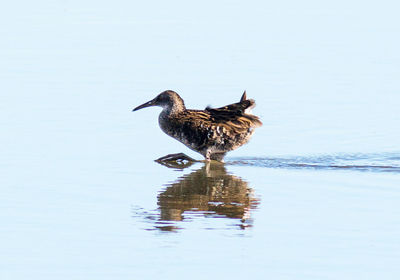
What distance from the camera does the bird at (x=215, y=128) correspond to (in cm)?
1327

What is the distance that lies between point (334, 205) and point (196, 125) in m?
3.44

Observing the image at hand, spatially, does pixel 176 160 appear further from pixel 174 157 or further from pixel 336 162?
pixel 336 162

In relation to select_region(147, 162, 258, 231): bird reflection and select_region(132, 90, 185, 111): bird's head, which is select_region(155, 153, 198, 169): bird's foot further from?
select_region(132, 90, 185, 111): bird's head

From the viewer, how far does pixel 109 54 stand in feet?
64.5

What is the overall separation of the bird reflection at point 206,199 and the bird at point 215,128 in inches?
26.4

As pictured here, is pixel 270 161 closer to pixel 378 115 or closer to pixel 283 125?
pixel 283 125

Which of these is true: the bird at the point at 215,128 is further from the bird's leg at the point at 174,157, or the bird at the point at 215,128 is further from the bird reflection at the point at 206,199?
Result: the bird reflection at the point at 206,199

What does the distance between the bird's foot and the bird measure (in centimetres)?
3

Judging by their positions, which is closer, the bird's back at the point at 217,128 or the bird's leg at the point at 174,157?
the bird's leg at the point at 174,157

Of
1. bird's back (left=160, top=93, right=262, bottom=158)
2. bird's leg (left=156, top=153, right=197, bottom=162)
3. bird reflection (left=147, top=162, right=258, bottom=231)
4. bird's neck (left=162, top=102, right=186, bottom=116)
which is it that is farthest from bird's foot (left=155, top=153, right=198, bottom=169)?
bird's neck (left=162, top=102, right=186, bottom=116)

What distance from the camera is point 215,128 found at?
13266 millimetres

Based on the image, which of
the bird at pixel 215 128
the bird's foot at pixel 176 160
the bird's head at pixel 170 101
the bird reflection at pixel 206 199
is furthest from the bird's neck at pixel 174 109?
the bird reflection at pixel 206 199

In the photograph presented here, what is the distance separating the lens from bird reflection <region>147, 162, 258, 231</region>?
32.1ft

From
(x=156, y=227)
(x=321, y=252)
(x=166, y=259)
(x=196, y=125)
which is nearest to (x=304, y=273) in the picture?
(x=321, y=252)
